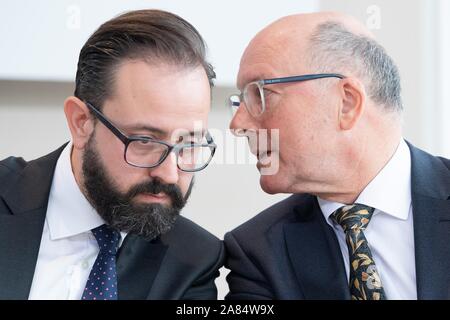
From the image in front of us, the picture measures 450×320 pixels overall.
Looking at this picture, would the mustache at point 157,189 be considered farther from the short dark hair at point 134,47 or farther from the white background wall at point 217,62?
the white background wall at point 217,62

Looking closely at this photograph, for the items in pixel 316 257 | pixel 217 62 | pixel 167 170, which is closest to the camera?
pixel 167 170

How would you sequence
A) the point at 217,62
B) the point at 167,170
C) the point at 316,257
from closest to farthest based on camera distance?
the point at 167,170, the point at 316,257, the point at 217,62

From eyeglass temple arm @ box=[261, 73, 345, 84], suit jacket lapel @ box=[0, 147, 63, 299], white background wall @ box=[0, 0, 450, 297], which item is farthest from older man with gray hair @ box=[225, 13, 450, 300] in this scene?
white background wall @ box=[0, 0, 450, 297]

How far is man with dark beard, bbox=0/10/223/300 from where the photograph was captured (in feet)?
4.89

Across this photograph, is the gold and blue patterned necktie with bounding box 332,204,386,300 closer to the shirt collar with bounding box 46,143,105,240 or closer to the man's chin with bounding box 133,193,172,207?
the man's chin with bounding box 133,193,172,207

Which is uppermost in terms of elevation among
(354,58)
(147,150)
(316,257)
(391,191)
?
(354,58)

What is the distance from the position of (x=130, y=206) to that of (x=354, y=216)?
445mm

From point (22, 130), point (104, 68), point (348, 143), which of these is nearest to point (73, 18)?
point (22, 130)

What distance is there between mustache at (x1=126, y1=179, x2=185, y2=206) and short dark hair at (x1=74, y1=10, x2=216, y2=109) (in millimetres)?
183

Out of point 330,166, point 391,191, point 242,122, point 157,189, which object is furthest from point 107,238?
point 391,191

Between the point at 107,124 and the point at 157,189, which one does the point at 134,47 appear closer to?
the point at 107,124

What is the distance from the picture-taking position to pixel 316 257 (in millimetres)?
1588

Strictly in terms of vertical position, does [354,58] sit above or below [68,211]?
above

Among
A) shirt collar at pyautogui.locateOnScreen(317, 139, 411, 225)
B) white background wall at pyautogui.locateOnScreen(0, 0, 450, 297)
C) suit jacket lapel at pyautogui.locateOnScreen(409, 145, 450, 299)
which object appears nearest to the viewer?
suit jacket lapel at pyautogui.locateOnScreen(409, 145, 450, 299)
